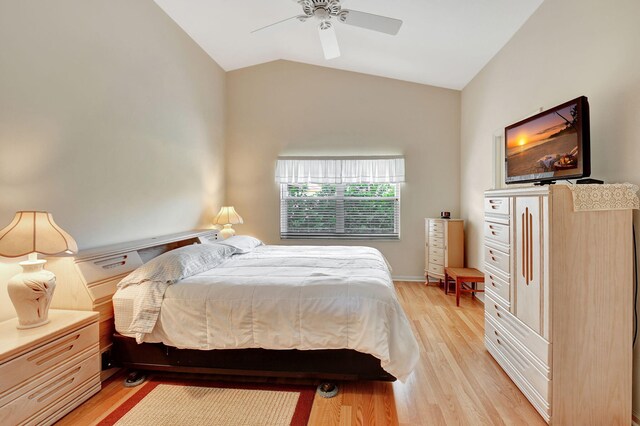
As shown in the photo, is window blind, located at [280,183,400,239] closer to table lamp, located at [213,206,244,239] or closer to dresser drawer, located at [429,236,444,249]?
dresser drawer, located at [429,236,444,249]

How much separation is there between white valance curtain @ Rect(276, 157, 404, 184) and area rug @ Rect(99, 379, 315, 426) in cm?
322

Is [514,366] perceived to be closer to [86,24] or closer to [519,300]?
[519,300]

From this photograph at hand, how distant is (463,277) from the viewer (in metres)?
3.66

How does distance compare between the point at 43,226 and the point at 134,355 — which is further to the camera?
the point at 134,355

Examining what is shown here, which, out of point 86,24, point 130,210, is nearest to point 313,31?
point 86,24

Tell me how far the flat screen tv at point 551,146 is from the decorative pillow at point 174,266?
103 inches

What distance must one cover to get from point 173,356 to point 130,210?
1472 mm

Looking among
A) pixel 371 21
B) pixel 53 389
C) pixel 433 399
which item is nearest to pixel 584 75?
pixel 371 21

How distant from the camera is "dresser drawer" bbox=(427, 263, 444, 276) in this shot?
429cm

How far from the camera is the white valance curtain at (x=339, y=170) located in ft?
15.3

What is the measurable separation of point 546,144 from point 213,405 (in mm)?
2787

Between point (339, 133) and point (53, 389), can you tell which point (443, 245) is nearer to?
point (339, 133)

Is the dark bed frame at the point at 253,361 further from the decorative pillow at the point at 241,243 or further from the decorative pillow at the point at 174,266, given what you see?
the decorative pillow at the point at 241,243

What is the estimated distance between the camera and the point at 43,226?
1.75 m
